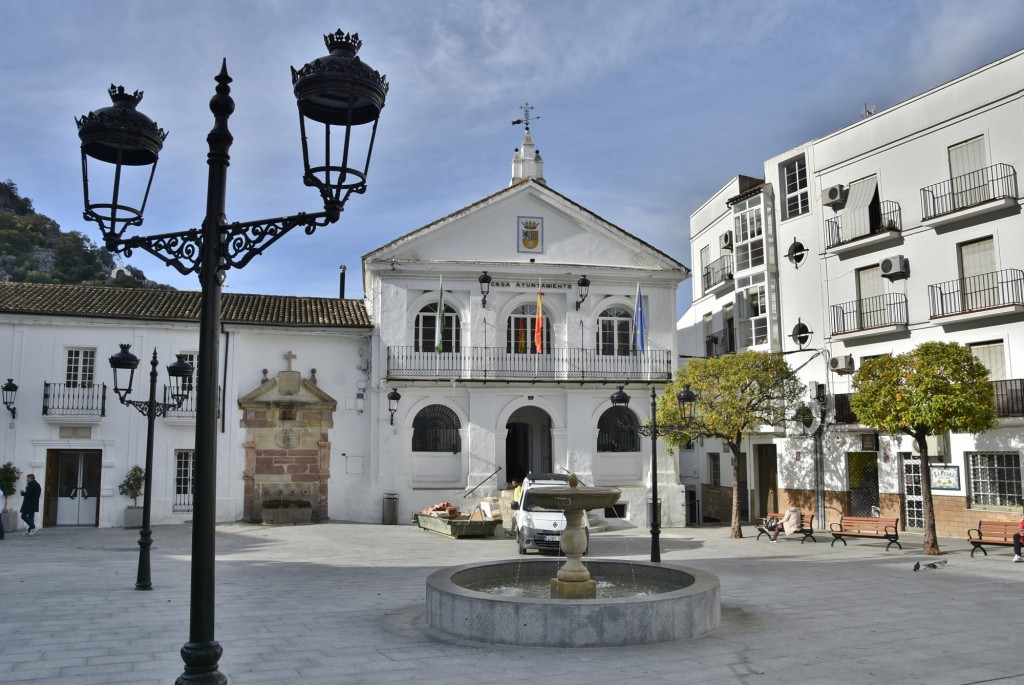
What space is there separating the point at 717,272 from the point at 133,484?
864 inches

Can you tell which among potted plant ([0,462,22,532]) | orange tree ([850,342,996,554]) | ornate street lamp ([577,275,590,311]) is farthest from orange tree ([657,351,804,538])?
potted plant ([0,462,22,532])

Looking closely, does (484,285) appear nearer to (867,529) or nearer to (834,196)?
(834,196)

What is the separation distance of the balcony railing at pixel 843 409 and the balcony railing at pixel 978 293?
376 centimetres

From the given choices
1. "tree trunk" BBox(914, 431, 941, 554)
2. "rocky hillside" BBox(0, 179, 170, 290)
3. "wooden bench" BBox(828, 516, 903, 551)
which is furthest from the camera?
"rocky hillside" BBox(0, 179, 170, 290)

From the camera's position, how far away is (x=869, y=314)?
25.3 m

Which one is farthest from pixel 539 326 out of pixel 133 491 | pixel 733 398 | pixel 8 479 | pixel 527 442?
pixel 8 479

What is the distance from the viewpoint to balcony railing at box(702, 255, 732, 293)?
31.1 meters

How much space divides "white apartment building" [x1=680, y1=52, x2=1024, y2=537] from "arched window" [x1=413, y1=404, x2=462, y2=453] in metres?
10.9

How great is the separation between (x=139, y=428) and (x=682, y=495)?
55.9 feet

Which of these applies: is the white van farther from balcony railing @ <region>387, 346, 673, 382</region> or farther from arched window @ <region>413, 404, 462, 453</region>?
balcony railing @ <region>387, 346, 673, 382</region>

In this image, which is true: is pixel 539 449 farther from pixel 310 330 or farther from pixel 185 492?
pixel 185 492

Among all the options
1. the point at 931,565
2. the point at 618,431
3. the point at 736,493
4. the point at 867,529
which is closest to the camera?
the point at 931,565

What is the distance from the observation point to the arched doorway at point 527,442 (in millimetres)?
28516

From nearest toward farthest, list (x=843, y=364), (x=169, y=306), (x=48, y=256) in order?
(x=843, y=364) → (x=169, y=306) → (x=48, y=256)
